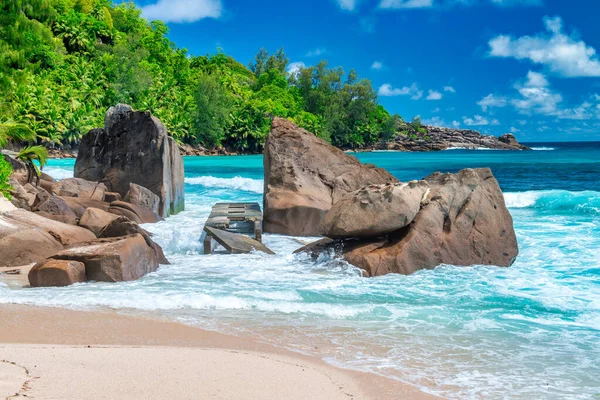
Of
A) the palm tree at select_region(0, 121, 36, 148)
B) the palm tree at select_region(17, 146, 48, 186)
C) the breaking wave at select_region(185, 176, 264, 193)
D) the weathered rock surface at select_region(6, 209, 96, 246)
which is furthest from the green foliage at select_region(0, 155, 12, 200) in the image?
the breaking wave at select_region(185, 176, 264, 193)

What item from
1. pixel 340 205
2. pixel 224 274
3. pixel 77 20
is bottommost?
pixel 224 274

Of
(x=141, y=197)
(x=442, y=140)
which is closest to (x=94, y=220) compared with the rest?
(x=141, y=197)

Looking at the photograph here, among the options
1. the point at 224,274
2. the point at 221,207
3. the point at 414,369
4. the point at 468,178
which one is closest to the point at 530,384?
the point at 414,369

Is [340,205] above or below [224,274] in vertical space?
above

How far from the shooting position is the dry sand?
14.8 ft

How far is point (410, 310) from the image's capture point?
7637 millimetres

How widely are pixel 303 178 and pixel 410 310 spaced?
7.16 metres

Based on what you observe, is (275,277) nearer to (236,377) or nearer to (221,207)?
(236,377)

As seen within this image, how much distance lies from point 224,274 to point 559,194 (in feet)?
58.0

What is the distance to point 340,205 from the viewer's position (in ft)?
34.9

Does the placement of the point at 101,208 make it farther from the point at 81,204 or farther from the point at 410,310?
the point at 410,310

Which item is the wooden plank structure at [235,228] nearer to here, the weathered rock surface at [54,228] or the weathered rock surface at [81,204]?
the weathered rock surface at [54,228]

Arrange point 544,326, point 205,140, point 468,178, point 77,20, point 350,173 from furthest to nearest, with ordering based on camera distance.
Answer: point 205,140
point 77,20
point 350,173
point 468,178
point 544,326

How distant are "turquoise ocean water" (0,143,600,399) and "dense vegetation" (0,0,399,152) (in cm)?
3071
